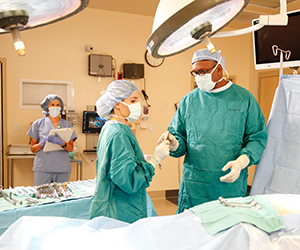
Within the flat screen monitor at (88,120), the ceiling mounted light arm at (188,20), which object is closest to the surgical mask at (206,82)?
the ceiling mounted light arm at (188,20)

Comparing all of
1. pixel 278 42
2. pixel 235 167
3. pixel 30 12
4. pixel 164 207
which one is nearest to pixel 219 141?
pixel 235 167

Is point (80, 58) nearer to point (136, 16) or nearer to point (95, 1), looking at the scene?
point (95, 1)

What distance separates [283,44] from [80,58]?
3152mm

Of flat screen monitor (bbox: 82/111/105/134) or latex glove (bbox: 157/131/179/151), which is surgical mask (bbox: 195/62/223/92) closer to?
latex glove (bbox: 157/131/179/151)

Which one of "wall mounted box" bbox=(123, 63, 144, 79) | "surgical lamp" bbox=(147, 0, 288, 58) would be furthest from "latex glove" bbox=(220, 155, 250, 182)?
"wall mounted box" bbox=(123, 63, 144, 79)

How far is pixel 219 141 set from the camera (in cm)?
179

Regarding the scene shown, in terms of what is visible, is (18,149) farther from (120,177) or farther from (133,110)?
(120,177)

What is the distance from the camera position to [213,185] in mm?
1782

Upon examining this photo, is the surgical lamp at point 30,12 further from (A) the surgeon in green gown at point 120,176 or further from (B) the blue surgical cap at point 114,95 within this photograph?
(B) the blue surgical cap at point 114,95

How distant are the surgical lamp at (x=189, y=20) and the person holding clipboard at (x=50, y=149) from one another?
2.43 meters

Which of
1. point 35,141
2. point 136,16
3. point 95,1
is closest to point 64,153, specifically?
point 35,141

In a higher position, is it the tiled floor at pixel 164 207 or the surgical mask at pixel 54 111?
the surgical mask at pixel 54 111

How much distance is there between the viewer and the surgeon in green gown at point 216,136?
5.85 feet

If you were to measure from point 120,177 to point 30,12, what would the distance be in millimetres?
1019
